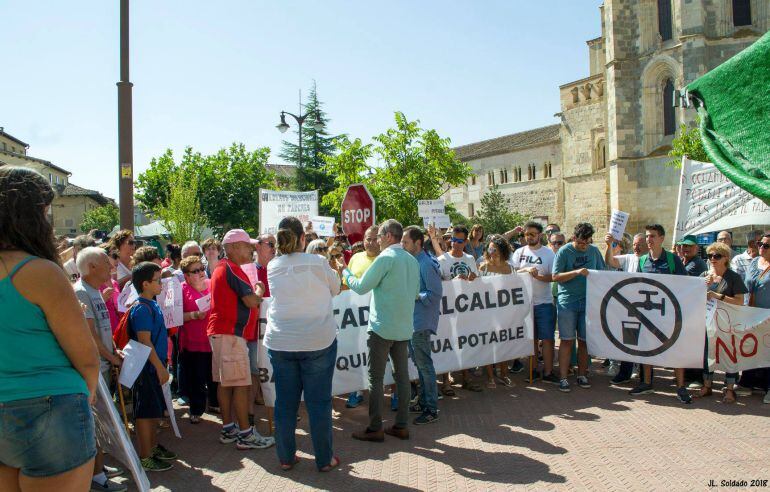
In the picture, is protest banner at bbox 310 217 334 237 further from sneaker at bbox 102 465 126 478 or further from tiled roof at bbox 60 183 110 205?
tiled roof at bbox 60 183 110 205

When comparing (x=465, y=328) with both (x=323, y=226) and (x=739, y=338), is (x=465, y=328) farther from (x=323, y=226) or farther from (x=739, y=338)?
(x=323, y=226)

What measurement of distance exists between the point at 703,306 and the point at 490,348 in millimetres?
2762

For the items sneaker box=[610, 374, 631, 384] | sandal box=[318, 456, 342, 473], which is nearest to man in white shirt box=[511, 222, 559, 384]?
sneaker box=[610, 374, 631, 384]

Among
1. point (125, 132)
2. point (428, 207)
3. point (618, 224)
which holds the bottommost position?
point (618, 224)

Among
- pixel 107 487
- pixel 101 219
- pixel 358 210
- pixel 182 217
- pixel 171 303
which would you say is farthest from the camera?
pixel 101 219

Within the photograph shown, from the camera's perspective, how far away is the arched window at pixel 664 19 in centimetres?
3078

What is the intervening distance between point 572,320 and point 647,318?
0.95 m

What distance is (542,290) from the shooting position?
870cm

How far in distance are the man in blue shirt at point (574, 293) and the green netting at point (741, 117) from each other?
646cm

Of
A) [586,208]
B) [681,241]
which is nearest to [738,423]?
[681,241]

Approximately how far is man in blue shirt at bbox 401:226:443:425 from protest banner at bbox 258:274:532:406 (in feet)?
2.50

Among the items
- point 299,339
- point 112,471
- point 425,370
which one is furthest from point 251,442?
point 425,370

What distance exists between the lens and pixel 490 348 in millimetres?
8445

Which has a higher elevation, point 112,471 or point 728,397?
point 728,397
